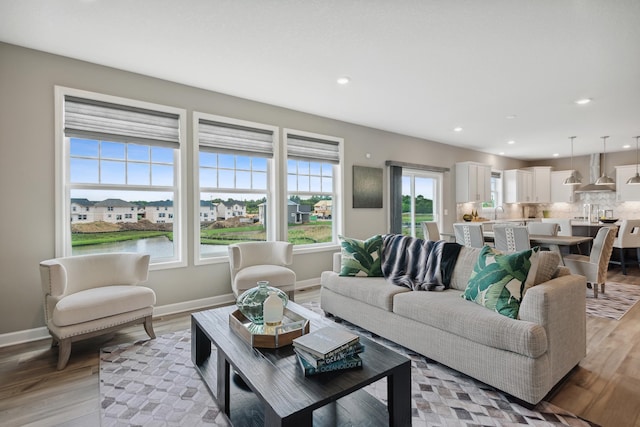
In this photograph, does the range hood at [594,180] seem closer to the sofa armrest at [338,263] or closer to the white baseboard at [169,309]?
the white baseboard at [169,309]

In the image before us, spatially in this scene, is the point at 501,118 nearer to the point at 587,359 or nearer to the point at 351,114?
the point at 351,114

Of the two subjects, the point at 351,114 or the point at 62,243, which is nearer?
the point at 62,243

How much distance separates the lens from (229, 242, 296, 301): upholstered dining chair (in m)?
3.42

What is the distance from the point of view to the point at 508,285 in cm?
214

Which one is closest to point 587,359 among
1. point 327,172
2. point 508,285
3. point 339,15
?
point 508,285

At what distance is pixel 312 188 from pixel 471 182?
13.3ft

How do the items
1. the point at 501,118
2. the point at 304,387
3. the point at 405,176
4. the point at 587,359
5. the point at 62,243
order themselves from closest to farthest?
→ the point at 304,387
the point at 587,359
the point at 62,243
the point at 501,118
the point at 405,176

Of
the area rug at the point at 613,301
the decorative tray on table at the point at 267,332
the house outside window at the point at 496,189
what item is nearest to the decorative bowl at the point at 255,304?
the decorative tray on table at the point at 267,332

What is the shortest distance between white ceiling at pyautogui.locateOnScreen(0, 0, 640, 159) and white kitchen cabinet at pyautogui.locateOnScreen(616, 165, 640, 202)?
4115 mm

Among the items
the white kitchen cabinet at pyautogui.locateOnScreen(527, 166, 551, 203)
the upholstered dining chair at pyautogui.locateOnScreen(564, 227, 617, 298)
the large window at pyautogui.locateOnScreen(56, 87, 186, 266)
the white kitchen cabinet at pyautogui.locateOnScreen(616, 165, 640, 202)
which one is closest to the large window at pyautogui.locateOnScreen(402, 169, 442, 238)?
the upholstered dining chair at pyautogui.locateOnScreen(564, 227, 617, 298)

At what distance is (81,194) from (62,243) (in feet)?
1.73

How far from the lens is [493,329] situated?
6.48ft

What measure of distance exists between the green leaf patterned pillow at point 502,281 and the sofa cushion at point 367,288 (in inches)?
24.3

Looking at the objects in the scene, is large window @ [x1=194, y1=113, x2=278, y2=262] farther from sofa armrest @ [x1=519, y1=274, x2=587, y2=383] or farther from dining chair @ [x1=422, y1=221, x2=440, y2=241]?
sofa armrest @ [x1=519, y1=274, x2=587, y2=383]
